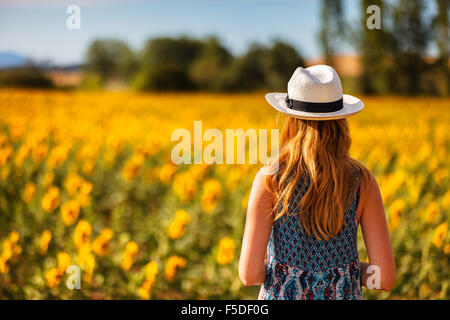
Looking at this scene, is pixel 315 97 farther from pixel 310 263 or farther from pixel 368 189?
pixel 310 263

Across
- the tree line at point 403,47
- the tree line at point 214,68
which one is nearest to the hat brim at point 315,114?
the tree line at point 403,47

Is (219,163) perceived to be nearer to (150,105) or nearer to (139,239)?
(139,239)

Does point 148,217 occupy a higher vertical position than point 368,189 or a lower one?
lower

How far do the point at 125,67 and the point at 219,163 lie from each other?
60.3ft

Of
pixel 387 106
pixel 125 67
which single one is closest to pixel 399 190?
pixel 387 106

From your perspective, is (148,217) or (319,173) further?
→ (148,217)

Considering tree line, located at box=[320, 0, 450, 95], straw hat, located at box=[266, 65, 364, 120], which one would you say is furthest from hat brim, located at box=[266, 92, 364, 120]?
tree line, located at box=[320, 0, 450, 95]

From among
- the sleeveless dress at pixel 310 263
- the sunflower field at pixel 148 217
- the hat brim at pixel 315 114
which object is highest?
the hat brim at pixel 315 114

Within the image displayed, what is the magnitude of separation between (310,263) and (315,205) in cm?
19

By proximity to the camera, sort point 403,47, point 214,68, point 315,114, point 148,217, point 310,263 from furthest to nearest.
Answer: point 214,68 < point 403,47 < point 148,217 < point 310,263 < point 315,114

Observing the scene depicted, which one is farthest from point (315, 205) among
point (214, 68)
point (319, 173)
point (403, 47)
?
point (214, 68)

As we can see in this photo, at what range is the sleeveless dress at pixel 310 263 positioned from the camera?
127 centimetres

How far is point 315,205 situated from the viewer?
1.23m

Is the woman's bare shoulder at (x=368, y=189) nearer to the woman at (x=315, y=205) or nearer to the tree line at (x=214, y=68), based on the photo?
the woman at (x=315, y=205)
